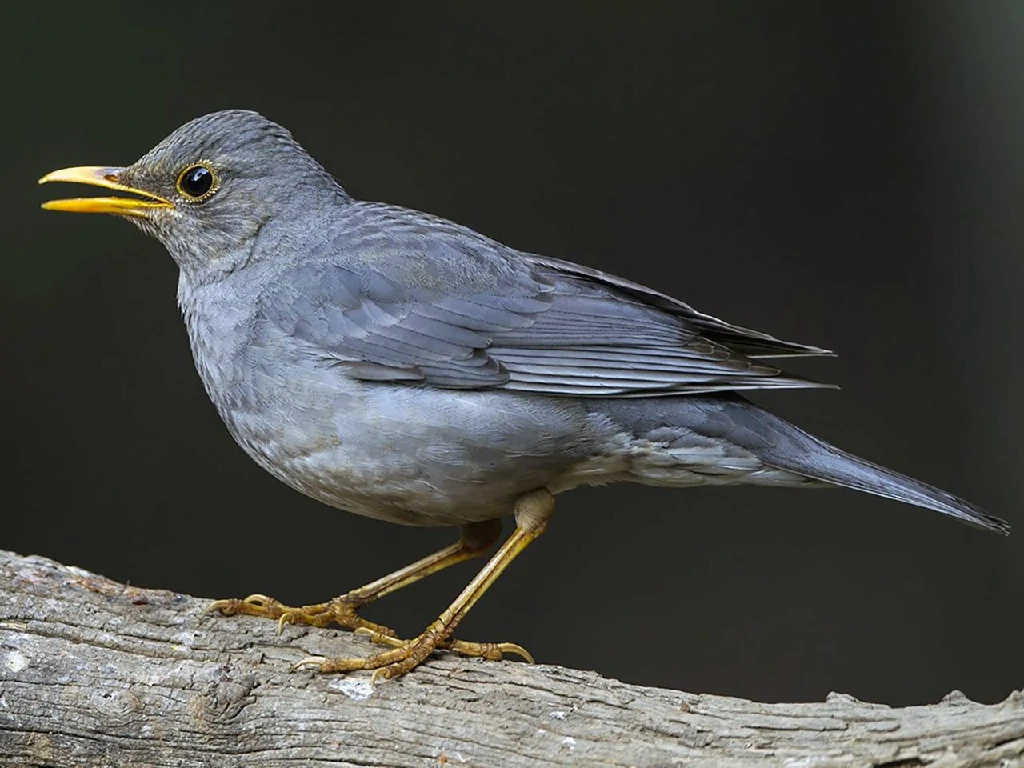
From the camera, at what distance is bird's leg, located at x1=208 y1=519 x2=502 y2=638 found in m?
4.50

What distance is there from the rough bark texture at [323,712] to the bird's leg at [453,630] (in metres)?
0.05

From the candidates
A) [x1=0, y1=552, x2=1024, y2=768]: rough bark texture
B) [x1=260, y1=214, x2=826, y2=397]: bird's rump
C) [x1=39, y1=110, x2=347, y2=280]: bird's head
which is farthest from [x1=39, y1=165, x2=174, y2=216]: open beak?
[x1=0, y1=552, x2=1024, y2=768]: rough bark texture

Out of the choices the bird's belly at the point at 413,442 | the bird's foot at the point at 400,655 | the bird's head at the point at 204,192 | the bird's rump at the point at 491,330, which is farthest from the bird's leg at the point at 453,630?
the bird's head at the point at 204,192

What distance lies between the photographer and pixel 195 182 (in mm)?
4703

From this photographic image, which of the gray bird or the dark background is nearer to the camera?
the gray bird

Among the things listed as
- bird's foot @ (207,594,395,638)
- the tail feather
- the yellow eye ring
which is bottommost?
bird's foot @ (207,594,395,638)

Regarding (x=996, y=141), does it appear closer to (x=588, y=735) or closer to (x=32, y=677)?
(x=588, y=735)

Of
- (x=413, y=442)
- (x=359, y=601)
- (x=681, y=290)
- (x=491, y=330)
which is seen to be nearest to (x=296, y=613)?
(x=359, y=601)

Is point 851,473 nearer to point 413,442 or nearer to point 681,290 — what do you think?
point 413,442

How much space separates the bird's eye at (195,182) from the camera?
4.70 metres

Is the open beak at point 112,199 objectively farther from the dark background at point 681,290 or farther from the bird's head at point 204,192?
the dark background at point 681,290

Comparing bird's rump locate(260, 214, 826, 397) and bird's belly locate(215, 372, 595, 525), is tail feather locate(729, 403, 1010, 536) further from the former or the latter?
bird's belly locate(215, 372, 595, 525)

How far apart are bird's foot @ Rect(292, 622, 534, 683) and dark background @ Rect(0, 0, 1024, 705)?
2522mm

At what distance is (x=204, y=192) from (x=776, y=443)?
2.13 m
